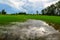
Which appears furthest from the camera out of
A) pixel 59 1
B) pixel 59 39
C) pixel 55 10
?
pixel 59 1

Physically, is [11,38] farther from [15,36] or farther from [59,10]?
[59,10]

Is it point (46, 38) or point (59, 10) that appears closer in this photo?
point (46, 38)

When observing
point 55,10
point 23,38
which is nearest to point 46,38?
point 23,38

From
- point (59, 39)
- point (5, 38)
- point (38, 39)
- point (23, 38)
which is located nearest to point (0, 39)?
point (5, 38)

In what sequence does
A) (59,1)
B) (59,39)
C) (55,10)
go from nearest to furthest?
(59,39) → (55,10) → (59,1)

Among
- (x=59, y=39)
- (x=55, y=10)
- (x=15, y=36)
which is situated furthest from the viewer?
(x=55, y=10)

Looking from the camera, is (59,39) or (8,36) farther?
(8,36)

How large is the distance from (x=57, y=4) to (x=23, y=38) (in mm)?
125042

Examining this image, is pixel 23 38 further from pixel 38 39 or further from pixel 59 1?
pixel 59 1

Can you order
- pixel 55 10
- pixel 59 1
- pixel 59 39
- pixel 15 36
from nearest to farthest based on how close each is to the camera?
pixel 59 39, pixel 15 36, pixel 55 10, pixel 59 1

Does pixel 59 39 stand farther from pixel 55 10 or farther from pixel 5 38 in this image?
pixel 55 10

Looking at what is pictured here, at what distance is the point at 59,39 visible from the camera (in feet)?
71.2

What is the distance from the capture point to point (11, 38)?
74.4 ft

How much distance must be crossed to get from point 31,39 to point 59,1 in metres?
131
